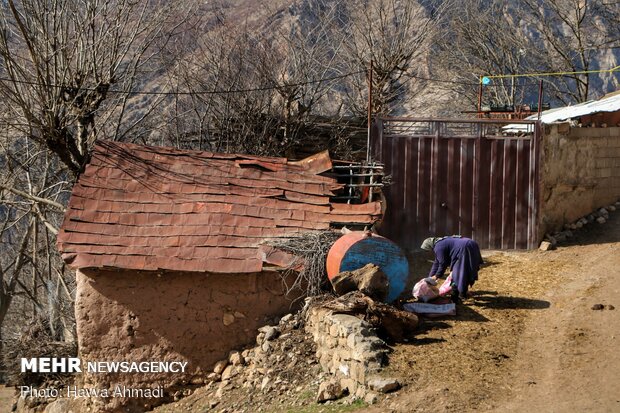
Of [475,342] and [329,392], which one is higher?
[475,342]

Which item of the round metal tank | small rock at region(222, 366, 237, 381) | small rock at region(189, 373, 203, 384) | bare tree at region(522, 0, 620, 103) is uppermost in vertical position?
bare tree at region(522, 0, 620, 103)

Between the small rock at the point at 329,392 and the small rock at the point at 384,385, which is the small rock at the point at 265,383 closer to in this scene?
the small rock at the point at 329,392

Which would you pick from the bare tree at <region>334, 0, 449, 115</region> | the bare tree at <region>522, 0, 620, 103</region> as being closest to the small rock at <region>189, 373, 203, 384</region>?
the bare tree at <region>334, 0, 449, 115</region>

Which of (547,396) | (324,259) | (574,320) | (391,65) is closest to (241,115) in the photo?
(391,65)

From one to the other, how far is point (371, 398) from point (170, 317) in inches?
126

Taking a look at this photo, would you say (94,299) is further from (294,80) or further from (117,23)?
(294,80)

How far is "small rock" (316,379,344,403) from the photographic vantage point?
755 cm

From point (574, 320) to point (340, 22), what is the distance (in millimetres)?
16190

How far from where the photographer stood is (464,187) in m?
12.7

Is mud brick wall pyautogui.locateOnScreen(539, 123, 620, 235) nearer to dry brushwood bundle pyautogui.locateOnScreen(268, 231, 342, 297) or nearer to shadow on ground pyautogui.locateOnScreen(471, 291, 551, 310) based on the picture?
shadow on ground pyautogui.locateOnScreen(471, 291, 551, 310)

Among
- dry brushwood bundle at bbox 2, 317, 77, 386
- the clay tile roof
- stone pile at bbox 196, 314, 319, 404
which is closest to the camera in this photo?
stone pile at bbox 196, 314, 319, 404

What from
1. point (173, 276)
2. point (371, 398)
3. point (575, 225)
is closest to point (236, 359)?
point (173, 276)

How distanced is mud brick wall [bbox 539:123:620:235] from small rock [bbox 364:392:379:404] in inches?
257

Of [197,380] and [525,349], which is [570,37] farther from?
[197,380]
